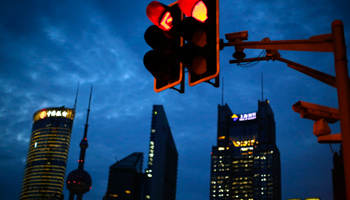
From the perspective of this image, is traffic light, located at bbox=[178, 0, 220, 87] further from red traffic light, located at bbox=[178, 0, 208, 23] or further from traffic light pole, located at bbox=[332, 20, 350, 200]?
traffic light pole, located at bbox=[332, 20, 350, 200]

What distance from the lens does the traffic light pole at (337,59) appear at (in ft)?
14.5

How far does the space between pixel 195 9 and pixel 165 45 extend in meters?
0.73

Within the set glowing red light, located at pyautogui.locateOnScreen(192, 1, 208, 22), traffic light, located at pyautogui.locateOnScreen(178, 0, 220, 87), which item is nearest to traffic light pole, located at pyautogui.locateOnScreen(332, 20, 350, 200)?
traffic light, located at pyautogui.locateOnScreen(178, 0, 220, 87)

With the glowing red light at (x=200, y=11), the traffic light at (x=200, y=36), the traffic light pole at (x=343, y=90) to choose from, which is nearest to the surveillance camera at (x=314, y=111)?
the traffic light pole at (x=343, y=90)

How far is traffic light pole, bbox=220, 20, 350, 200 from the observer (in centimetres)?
442

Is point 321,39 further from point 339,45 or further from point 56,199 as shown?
point 56,199

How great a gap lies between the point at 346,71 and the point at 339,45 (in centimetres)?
41

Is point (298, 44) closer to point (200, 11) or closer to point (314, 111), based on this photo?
point (314, 111)

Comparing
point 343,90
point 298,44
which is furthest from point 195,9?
point 343,90

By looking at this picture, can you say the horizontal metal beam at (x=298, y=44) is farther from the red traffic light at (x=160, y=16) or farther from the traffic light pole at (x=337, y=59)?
the red traffic light at (x=160, y=16)

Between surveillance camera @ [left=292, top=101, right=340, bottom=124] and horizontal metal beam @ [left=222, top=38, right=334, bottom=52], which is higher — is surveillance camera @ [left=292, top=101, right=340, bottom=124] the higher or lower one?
the lower one

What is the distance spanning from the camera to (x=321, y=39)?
5.19m

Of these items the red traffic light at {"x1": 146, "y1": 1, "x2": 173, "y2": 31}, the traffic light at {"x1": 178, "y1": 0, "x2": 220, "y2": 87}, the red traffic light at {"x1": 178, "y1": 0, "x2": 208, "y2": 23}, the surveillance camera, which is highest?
the red traffic light at {"x1": 146, "y1": 1, "x2": 173, "y2": 31}

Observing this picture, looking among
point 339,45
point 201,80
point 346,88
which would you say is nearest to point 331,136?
point 346,88
